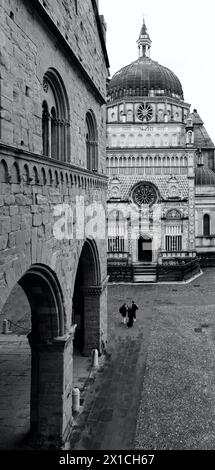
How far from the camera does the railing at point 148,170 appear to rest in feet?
134

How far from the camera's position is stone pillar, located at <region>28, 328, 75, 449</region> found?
1030 cm

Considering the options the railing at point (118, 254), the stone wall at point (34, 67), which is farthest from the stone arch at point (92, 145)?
the railing at point (118, 254)

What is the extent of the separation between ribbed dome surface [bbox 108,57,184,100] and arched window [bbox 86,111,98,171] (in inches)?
1247

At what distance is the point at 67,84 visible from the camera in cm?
1092

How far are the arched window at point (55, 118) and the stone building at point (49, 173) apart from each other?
2 cm

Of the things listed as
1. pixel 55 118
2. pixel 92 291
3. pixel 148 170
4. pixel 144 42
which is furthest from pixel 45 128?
pixel 144 42

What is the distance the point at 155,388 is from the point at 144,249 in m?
28.1

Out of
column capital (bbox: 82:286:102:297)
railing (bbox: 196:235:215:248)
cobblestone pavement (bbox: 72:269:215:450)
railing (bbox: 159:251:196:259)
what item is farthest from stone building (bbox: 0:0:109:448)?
railing (bbox: 196:235:215:248)

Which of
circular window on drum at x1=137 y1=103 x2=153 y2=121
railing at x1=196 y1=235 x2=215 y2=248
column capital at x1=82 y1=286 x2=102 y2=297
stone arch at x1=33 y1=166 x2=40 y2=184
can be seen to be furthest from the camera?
circular window on drum at x1=137 y1=103 x2=153 y2=121

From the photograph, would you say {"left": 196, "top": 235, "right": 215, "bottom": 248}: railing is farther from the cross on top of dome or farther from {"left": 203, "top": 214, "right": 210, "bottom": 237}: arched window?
the cross on top of dome

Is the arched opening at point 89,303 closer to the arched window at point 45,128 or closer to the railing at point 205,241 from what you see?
the arched window at point 45,128

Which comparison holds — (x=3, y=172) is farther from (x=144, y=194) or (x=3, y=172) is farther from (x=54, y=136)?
(x=144, y=194)
